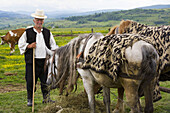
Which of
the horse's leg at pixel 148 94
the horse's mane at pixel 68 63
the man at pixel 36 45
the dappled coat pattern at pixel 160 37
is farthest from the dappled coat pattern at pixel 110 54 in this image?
the man at pixel 36 45

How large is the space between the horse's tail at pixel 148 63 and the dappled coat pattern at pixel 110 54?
208mm

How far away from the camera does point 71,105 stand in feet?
15.6

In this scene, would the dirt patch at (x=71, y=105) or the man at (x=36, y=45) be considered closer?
the dirt patch at (x=71, y=105)

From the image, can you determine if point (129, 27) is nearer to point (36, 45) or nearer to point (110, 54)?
point (110, 54)

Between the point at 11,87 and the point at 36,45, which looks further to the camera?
the point at 11,87

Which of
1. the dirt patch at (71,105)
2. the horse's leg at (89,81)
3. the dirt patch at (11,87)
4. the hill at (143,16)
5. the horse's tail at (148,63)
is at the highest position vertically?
the hill at (143,16)

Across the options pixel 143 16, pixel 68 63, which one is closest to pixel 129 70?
pixel 68 63

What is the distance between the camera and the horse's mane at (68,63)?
4.29 metres

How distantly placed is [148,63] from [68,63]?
1915mm

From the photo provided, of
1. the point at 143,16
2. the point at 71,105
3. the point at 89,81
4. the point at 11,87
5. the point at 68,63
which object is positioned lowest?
the point at 11,87

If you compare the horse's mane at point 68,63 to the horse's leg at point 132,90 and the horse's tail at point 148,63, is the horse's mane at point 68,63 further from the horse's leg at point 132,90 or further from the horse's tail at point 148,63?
the horse's tail at point 148,63

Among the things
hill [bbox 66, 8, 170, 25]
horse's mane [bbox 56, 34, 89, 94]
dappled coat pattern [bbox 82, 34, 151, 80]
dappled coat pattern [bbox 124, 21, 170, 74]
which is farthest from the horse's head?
hill [bbox 66, 8, 170, 25]

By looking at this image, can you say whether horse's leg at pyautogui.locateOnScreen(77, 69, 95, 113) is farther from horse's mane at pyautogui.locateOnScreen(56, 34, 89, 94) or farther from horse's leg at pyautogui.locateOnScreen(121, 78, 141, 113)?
horse's leg at pyautogui.locateOnScreen(121, 78, 141, 113)

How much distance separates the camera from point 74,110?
4473mm
